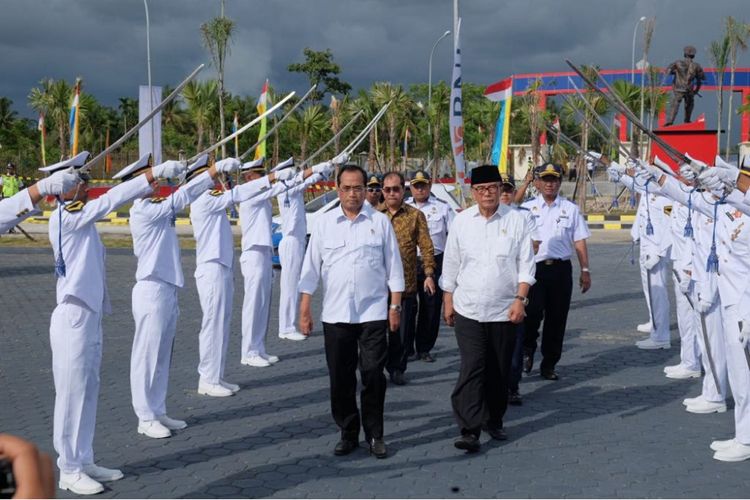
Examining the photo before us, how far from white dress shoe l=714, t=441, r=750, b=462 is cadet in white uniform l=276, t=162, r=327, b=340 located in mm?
5514

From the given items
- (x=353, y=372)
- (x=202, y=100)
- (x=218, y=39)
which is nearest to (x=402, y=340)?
(x=353, y=372)

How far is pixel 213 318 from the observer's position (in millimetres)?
7645

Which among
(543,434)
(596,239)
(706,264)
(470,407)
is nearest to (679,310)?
(706,264)

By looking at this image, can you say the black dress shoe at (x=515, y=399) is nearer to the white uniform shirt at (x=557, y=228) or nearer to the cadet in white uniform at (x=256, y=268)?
the white uniform shirt at (x=557, y=228)

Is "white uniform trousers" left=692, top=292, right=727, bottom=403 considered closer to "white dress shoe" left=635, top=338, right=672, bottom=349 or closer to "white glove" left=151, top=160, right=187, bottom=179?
"white dress shoe" left=635, top=338, right=672, bottom=349

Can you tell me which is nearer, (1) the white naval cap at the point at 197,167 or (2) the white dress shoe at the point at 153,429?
(2) the white dress shoe at the point at 153,429

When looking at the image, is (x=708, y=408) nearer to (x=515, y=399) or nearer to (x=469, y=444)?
(x=515, y=399)

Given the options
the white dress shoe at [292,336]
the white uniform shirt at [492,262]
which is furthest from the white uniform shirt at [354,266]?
the white dress shoe at [292,336]

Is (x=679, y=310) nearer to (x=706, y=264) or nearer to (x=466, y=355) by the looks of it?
(x=706, y=264)

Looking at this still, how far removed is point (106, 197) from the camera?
5293mm

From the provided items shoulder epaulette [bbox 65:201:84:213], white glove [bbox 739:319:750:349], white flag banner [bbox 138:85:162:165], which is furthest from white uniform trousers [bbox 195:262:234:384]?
white glove [bbox 739:319:750:349]

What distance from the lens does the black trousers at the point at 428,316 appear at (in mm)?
8969

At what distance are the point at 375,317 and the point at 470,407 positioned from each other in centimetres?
92

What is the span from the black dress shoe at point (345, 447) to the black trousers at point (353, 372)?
0.03 m
